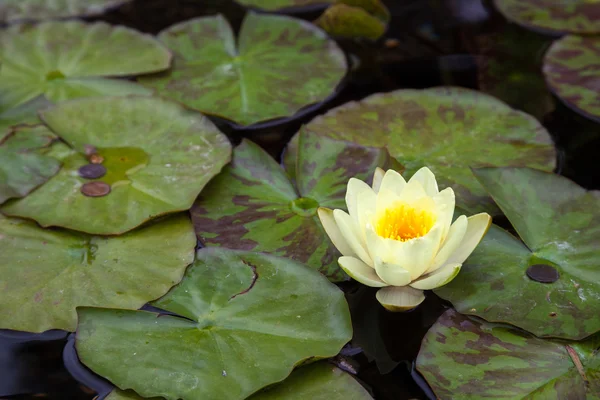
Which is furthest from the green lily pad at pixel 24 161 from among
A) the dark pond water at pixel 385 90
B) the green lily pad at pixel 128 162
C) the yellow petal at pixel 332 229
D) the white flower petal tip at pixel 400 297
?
the white flower petal tip at pixel 400 297

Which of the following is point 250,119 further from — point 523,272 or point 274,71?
point 523,272

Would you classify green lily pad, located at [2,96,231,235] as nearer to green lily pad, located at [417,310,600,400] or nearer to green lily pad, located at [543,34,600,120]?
green lily pad, located at [417,310,600,400]

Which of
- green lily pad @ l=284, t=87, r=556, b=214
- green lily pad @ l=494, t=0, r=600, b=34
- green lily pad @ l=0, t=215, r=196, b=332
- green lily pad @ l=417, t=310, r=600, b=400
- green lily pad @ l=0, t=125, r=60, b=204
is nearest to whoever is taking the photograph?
green lily pad @ l=417, t=310, r=600, b=400

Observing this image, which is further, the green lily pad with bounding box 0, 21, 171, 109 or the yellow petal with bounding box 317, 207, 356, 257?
the green lily pad with bounding box 0, 21, 171, 109

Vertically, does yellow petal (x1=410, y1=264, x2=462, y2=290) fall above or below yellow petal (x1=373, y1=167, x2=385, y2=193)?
below

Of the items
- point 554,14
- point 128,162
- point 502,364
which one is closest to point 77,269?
point 128,162

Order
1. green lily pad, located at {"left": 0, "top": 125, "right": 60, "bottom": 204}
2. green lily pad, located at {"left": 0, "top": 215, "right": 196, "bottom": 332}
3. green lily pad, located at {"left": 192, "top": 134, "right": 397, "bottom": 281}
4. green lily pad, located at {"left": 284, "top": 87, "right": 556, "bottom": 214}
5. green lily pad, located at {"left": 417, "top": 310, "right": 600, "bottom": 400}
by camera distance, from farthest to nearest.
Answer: green lily pad, located at {"left": 284, "top": 87, "right": 556, "bottom": 214} < green lily pad, located at {"left": 0, "top": 125, "right": 60, "bottom": 204} < green lily pad, located at {"left": 192, "top": 134, "right": 397, "bottom": 281} < green lily pad, located at {"left": 0, "top": 215, "right": 196, "bottom": 332} < green lily pad, located at {"left": 417, "top": 310, "right": 600, "bottom": 400}

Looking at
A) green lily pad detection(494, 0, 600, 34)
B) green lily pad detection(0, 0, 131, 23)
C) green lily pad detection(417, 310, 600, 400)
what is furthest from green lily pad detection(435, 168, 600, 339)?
green lily pad detection(0, 0, 131, 23)


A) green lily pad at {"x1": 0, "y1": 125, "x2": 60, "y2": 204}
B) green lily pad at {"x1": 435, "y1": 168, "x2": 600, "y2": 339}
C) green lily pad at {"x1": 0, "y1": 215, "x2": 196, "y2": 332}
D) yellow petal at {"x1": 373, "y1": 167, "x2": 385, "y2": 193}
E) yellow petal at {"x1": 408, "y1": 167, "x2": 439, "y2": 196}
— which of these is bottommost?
green lily pad at {"x1": 0, "y1": 215, "x2": 196, "y2": 332}
